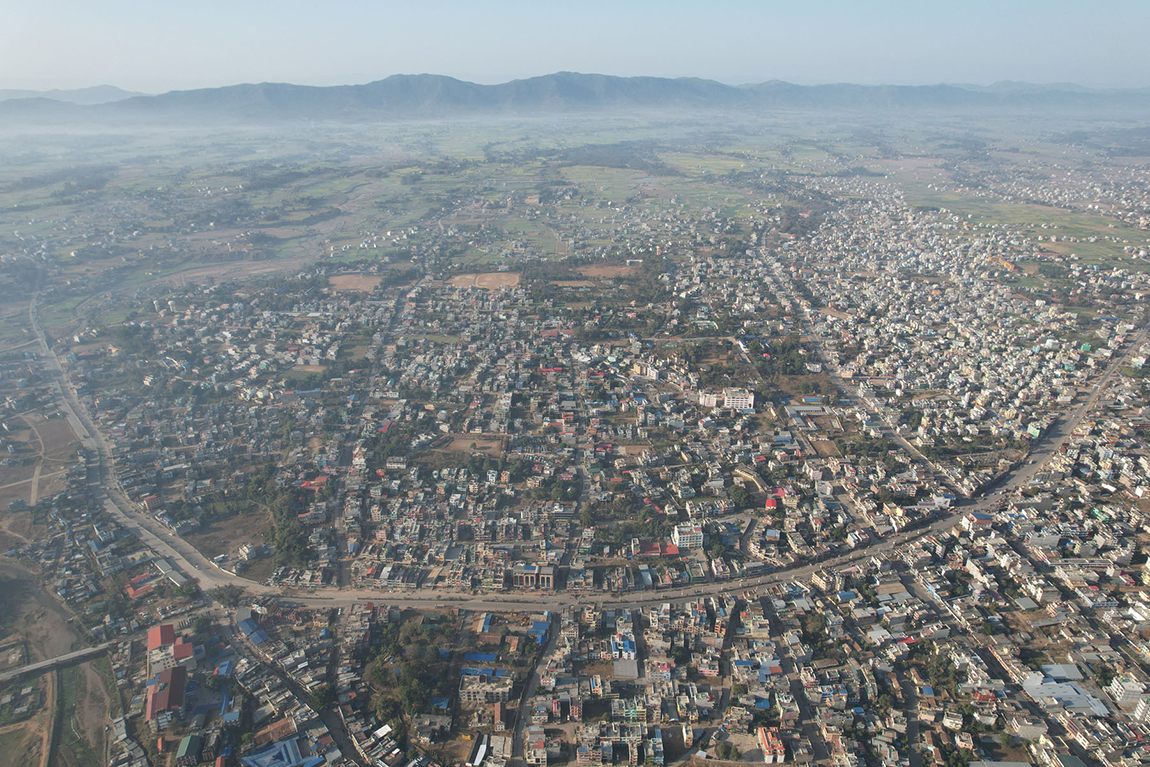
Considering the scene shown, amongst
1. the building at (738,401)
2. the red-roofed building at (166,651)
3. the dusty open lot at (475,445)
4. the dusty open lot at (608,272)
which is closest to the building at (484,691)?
the red-roofed building at (166,651)

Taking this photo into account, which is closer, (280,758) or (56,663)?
(280,758)

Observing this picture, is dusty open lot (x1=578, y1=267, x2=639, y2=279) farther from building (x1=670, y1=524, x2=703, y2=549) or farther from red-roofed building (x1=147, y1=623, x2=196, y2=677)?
red-roofed building (x1=147, y1=623, x2=196, y2=677)

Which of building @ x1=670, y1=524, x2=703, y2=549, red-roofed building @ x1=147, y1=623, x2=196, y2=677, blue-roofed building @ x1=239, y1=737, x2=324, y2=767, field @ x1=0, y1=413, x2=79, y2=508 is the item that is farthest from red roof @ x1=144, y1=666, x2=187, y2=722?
building @ x1=670, y1=524, x2=703, y2=549

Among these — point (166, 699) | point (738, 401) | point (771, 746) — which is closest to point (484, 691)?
point (771, 746)

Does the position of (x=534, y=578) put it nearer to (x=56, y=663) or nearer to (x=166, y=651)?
(x=166, y=651)

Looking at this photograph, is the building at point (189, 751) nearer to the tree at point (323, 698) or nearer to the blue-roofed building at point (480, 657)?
the tree at point (323, 698)
